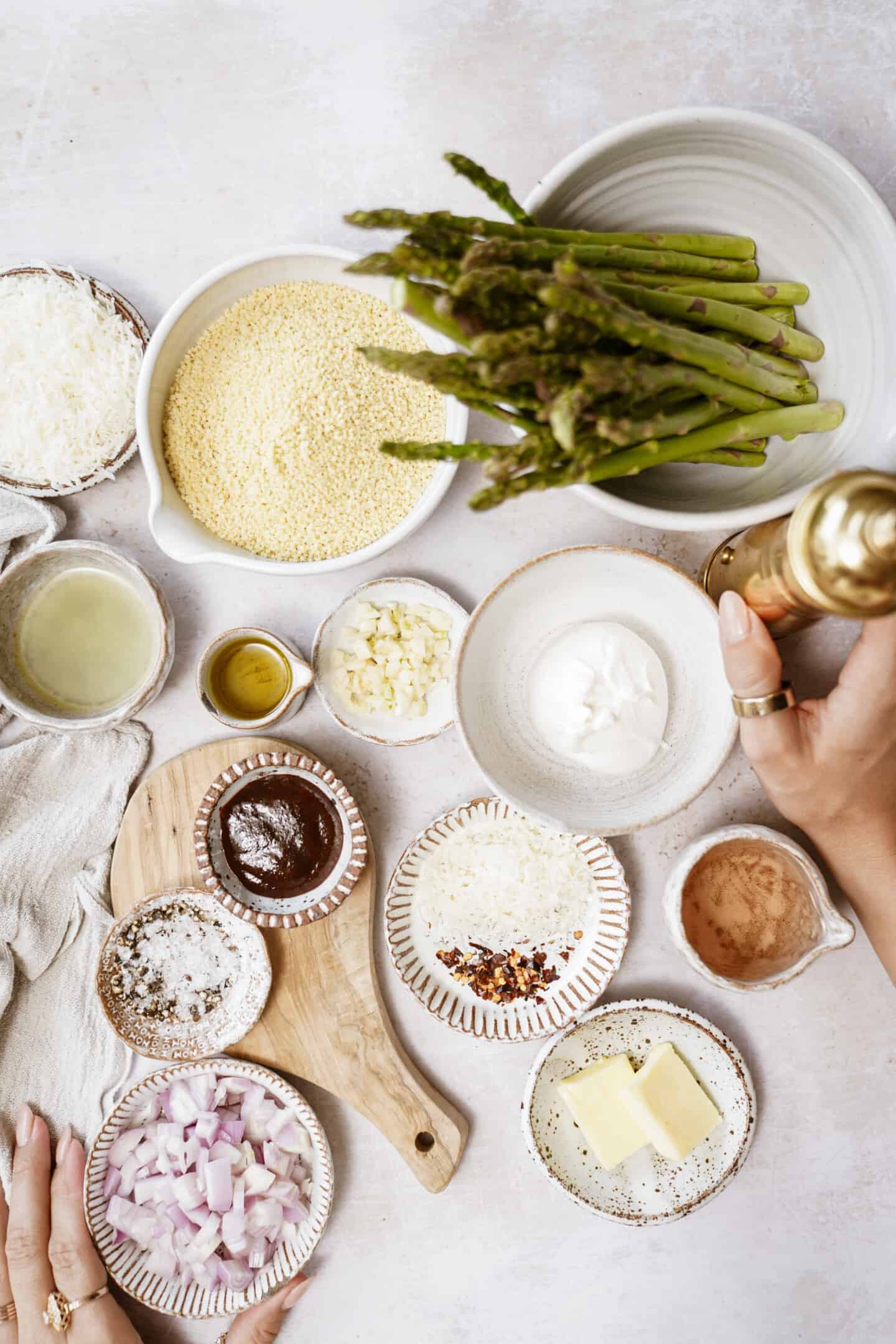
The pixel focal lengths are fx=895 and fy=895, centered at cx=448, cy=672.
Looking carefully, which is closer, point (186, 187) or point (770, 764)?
point (770, 764)

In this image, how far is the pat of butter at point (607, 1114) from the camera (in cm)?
142

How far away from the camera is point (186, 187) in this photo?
1.37 meters

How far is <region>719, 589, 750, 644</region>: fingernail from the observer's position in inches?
45.7

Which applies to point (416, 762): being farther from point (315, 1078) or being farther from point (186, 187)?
point (186, 187)

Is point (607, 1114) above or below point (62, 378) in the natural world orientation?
below

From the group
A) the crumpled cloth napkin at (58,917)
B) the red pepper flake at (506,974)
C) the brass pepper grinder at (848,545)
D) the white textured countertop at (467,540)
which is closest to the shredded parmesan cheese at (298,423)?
the white textured countertop at (467,540)

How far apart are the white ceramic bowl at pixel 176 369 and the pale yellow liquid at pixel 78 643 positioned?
0.21 meters

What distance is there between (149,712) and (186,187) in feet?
2.69

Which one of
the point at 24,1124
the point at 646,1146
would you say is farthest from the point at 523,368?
the point at 24,1124

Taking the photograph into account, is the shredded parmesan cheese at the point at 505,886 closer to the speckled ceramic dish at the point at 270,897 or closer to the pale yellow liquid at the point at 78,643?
the speckled ceramic dish at the point at 270,897

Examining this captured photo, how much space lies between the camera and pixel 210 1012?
57.3 inches

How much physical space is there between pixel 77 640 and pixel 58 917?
1.52 ft

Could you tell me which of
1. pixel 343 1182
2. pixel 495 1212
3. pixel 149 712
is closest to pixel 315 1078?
pixel 343 1182

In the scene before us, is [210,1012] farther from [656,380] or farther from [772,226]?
[772,226]
